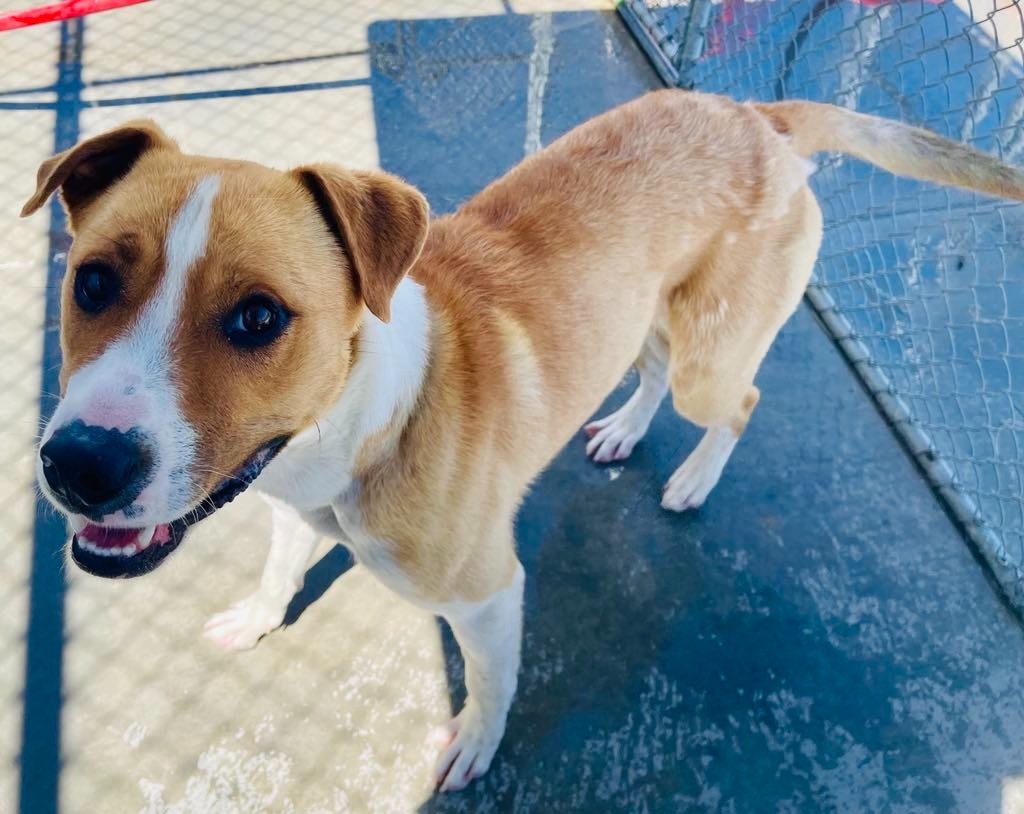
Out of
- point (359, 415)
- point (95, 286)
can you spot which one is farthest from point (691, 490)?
point (95, 286)

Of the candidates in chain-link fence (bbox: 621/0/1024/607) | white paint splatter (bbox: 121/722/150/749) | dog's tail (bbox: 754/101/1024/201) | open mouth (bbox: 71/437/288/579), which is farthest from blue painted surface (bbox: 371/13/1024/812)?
→ open mouth (bbox: 71/437/288/579)

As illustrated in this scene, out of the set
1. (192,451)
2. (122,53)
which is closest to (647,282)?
(192,451)

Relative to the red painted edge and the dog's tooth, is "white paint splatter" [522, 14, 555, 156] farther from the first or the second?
the dog's tooth

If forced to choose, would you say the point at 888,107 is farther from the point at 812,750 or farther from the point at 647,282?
the point at 812,750

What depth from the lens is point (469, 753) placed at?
2346mm

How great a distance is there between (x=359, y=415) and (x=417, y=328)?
0.30m

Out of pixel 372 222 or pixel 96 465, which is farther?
pixel 372 222

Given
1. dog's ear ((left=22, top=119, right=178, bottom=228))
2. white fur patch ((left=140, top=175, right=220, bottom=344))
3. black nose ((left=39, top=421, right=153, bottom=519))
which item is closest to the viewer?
black nose ((left=39, top=421, right=153, bottom=519))

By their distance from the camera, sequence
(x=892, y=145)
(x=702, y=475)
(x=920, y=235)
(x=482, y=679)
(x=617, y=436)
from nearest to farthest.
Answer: (x=482, y=679) → (x=892, y=145) → (x=702, y=475) → (x=617, y=436) → (x=920, y=235)

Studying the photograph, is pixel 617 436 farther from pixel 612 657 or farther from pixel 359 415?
pixel 359 415

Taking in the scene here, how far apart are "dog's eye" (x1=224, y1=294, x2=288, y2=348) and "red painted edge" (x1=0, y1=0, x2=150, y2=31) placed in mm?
3716

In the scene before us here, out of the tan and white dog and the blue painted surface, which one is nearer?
the tan and white dog

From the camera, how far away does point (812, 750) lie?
2.54 m

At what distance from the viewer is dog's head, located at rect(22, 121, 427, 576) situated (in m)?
1.36
